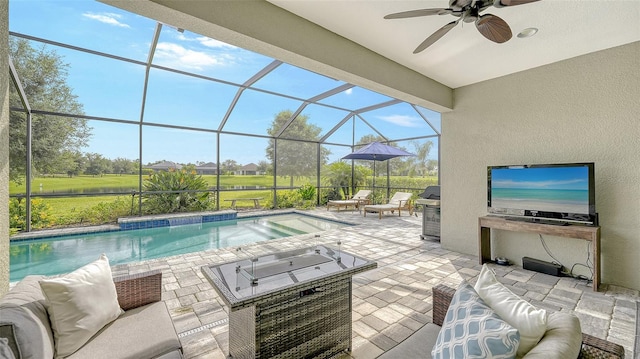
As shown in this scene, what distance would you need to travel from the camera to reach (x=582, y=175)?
3.48 meters

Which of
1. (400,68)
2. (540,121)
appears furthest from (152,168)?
(540,121)

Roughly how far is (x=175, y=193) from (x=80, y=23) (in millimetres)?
4792

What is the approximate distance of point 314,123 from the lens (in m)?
10.4

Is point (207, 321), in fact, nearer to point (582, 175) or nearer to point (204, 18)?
point (204, 18)

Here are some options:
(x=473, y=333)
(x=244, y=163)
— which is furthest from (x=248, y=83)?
(x=473, y=333)

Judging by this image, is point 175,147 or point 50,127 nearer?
point 50,127

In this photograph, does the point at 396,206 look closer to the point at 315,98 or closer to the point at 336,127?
the point at 336,127

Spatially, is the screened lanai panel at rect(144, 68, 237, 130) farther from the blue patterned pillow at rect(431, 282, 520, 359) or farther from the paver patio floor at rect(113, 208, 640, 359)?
the blue patterned pillow at rect(431, 282, 520, 359)

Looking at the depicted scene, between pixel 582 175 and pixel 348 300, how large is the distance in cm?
361

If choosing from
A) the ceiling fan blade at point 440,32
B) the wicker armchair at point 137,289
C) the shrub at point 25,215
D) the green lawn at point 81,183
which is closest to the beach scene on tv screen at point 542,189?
the ceiling fan blade at point 440,32

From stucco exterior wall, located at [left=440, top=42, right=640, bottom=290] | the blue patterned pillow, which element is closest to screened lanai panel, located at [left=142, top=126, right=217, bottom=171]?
stucco exterior wall, located at [left=440, top=42, right=640, bottom=290]

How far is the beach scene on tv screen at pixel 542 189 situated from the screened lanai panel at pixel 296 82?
160 inches

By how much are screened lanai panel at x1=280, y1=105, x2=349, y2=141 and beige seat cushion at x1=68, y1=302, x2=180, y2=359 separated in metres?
8.19

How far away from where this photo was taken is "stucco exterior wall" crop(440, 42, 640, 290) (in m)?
3.39
